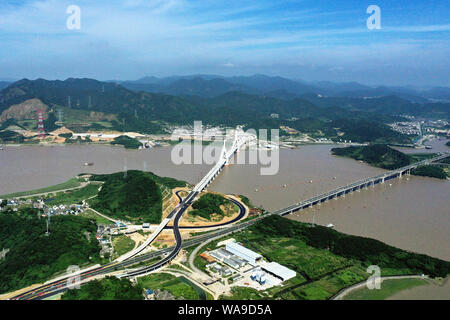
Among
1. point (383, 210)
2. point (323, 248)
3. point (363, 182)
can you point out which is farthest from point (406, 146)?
point (323, 248)

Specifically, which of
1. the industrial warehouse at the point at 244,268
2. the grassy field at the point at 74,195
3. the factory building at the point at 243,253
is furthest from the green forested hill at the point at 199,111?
the industrial warehouse at the point at 244,268

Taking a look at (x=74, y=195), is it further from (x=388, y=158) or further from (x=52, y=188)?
(x=388, y=158)

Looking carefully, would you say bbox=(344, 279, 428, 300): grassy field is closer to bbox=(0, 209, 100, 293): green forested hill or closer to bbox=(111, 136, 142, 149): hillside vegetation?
bbox=(0, 209, 100, 293): green forested hill

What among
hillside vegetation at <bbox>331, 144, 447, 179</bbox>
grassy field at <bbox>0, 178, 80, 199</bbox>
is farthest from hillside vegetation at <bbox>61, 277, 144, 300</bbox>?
hillside vegetation at <bbox>331, 144, 447, 179</bbox>

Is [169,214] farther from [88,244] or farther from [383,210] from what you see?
[383,210]

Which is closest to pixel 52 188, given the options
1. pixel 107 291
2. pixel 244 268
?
pixel 107 291

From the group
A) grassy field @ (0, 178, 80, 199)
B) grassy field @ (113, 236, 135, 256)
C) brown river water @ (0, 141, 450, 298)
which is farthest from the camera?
grassy field @ (0, 178, 80, 199)
